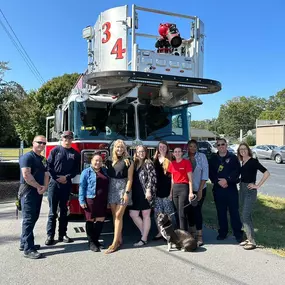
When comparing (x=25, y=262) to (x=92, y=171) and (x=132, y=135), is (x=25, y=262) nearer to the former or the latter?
(x=92, y=171)

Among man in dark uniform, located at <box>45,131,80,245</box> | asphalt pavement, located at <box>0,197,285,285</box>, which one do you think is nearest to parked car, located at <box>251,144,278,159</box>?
asphalt pavement, located at <box>0,197,285,285</box>

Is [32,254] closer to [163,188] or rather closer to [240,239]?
[163,188]

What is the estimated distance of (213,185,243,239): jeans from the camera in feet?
19.3

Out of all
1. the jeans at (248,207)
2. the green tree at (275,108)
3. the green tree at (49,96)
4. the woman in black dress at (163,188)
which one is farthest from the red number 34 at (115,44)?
the green tree at (275,108)

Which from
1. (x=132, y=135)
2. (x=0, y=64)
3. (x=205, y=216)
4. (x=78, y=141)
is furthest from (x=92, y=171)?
(x=0, y=64)

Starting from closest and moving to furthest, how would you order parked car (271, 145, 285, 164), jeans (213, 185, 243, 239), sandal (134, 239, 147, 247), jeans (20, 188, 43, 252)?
jeans (20, 188, 43, 252)
sandal (134, 239, 147, 247)
jeans (213, 185, 243, 239)
parked car (271, 145, 285, 164)

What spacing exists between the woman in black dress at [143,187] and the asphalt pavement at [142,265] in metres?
0.54

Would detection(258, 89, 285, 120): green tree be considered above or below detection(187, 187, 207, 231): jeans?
above

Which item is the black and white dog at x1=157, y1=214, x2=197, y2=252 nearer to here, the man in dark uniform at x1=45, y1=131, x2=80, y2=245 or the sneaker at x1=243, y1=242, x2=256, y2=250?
the sneaker at x1=243, y1=242, x2=256, y2=250

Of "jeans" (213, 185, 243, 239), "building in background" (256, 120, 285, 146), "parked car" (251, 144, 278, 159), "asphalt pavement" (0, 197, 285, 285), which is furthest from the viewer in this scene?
"building in background" (256, 120, 285, 146)

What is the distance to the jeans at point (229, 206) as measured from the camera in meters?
5.88

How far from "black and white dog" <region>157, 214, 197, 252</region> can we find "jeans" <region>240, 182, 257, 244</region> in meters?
0.92

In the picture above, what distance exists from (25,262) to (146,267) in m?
1.72

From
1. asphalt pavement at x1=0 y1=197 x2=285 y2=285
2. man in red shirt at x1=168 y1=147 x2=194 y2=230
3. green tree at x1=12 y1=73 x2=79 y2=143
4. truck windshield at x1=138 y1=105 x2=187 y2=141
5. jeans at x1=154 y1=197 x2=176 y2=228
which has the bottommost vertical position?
asphalt pavement at x1=0 y1=197 x2=285 y2=285
